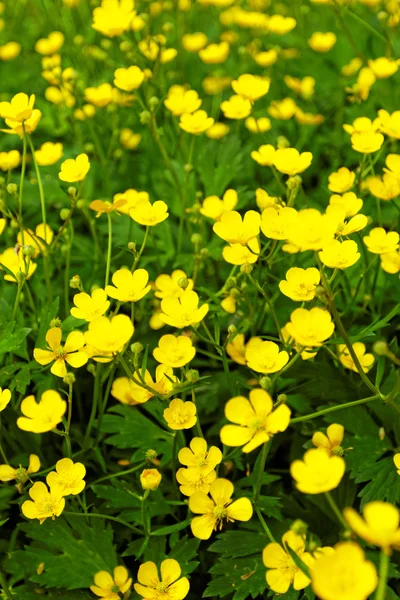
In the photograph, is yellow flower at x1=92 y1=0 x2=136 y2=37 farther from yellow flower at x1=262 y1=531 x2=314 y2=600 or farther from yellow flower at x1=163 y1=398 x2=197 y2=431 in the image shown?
yellow flower at x1=262 y1=531 x2=314 y2=600

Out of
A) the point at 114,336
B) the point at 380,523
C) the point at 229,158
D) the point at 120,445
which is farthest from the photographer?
the point at 229,158

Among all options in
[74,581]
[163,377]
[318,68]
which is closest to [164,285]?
[163,377]

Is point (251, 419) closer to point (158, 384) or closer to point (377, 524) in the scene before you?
point (158, 384)

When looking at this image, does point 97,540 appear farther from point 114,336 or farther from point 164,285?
point 164,285

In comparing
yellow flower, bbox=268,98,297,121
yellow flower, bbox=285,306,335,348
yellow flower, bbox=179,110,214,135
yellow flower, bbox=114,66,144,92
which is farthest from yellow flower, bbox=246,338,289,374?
yellow flower, bbox=268,98,297,121

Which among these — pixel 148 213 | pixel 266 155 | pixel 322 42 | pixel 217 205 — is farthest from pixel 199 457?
Result: pixel 322 42
